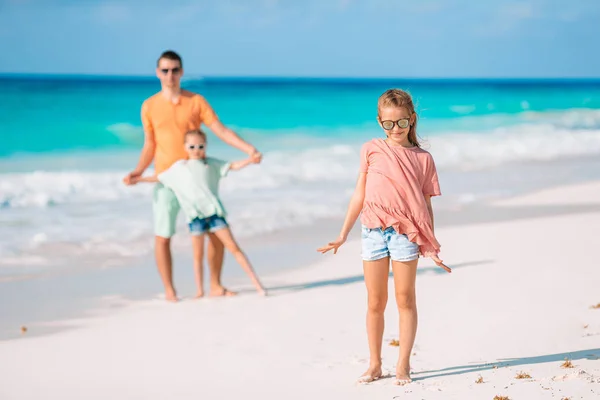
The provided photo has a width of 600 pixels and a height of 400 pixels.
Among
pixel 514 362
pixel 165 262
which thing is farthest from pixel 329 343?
pixel 165 262

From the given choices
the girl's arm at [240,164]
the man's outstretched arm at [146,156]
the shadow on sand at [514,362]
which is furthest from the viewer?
the man's outstretched arm at [146,156]

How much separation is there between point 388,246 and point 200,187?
266 centimetres

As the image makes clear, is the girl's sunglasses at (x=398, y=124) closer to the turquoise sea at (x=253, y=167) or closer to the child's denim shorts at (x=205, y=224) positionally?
the turquoise sea at (x=253, y=167)

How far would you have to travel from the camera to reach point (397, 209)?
14.5 ft

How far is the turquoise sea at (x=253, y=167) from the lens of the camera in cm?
974

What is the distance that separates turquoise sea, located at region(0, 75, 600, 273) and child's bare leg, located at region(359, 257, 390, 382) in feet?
2.67

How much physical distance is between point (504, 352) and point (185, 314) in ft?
7.33

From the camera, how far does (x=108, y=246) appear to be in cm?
867

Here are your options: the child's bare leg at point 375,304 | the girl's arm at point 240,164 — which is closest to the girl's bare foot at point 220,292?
the girl's arm at point 240,164

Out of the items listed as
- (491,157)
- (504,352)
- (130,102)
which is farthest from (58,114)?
(504,352)

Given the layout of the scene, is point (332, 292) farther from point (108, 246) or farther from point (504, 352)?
point (108, 246)

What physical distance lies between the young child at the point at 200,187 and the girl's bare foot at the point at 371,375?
7.40 ft

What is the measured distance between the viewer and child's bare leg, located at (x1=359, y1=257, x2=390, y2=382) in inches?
177

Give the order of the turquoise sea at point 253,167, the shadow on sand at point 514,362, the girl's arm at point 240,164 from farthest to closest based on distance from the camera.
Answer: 1. the turquoise sea at point 253,167
2. the girl's arm at point 240,164
3. the shadow on sand at point 514,362
